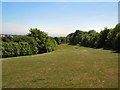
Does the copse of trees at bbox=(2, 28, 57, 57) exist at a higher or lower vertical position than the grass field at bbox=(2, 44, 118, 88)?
higher

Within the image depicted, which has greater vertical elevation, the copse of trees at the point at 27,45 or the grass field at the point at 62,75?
the copse of trees at the point at 27,45

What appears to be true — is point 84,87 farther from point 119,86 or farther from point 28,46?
point 28,46

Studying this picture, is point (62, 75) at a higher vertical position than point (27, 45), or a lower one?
lower

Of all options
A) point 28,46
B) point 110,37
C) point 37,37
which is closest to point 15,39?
point 28,46

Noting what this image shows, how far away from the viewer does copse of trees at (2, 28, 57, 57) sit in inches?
1934

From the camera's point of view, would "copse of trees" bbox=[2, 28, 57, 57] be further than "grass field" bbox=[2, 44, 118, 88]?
Yes

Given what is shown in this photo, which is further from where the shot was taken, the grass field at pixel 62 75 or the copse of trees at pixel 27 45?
the copse of trees at pixel 27 45

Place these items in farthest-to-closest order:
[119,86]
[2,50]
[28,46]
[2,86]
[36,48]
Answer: [36,48], [28,46], [2,50], [2,86], [119,86]

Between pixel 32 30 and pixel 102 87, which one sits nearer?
pixel 102 87

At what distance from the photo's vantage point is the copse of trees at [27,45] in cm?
4912

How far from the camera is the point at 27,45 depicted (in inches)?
2248

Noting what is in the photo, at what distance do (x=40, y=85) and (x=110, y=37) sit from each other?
224 ft

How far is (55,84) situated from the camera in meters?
14.5

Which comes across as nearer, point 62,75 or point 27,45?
point 62,75
